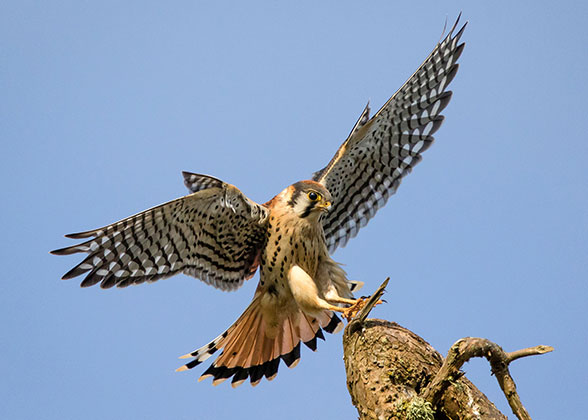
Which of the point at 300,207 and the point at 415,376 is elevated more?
the point at 300,207

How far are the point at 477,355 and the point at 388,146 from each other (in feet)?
7.48

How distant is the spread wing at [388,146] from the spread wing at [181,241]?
0.78 meters

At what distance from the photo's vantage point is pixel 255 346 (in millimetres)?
4477

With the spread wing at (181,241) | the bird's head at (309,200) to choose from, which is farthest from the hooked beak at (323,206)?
the spread wing at (181,241)

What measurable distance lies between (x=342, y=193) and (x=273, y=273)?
96 centimetres

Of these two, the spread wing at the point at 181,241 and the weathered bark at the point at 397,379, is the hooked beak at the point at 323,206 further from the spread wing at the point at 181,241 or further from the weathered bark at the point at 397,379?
the weathered bark at the point at 397,379

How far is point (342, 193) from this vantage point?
4.94 m

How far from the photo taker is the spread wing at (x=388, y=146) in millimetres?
4742

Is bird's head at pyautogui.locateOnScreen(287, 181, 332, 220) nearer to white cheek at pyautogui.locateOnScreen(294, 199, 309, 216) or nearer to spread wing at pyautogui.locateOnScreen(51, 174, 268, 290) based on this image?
white cheek at pyautogui.locateOnScreen(294, 199, 309, 216)

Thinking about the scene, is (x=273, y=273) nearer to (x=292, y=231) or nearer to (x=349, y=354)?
(x=292, y=231)

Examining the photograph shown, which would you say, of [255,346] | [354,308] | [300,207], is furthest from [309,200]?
[255,346]

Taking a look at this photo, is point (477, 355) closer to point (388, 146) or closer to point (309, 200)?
point (309, 200)

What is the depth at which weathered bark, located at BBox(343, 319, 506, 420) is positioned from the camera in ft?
9.36

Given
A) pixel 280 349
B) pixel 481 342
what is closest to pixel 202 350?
pixel 280 349
